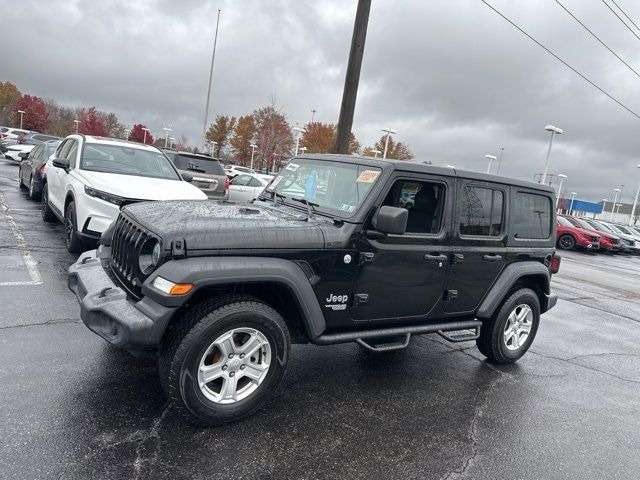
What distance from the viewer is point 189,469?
2.72 metres

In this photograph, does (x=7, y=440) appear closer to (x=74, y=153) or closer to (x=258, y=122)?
(x=74, y=153)

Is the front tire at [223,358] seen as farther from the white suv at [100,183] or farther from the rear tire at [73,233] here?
the rear tire at [73,233]

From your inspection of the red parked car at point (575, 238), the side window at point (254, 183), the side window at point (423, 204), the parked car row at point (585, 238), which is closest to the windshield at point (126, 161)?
the side window at point (423, 204)

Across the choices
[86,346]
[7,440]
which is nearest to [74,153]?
[86,346]

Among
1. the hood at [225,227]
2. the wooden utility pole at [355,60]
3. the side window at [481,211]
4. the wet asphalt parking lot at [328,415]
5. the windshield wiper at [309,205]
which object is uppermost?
the wooden utility pole at [355,60]

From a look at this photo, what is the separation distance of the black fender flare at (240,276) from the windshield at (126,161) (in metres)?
5.11

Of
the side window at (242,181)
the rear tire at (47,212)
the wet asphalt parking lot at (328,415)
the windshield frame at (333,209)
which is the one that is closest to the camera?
the wet asphalt parking lot at (328,415)

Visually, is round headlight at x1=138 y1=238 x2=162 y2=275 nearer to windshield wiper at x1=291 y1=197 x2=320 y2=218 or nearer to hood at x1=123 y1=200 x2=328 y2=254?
hood at x1=123 y1=200 x2=328 y2=254

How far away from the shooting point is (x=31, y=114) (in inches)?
3130

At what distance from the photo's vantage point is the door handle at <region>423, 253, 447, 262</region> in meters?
4.07

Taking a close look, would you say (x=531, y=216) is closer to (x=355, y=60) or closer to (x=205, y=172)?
(x=355, y=60)

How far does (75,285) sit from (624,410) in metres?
5.00

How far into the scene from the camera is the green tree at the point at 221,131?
225ft

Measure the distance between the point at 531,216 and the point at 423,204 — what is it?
5.30 feet
